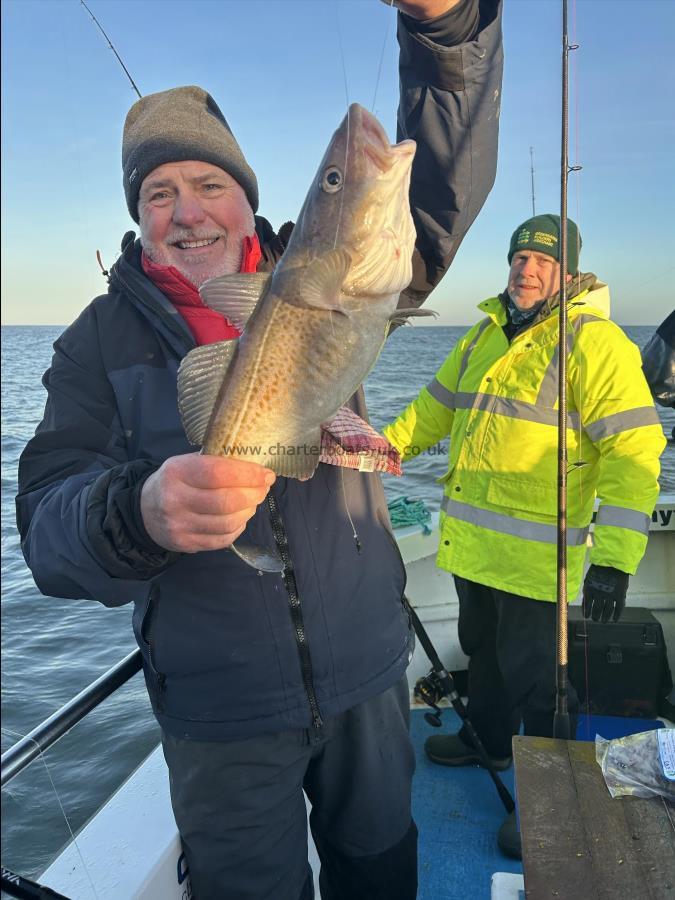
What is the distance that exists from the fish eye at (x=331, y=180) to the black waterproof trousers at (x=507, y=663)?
2.82 m

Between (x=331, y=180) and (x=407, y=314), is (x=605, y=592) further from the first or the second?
(x=331, y=180)

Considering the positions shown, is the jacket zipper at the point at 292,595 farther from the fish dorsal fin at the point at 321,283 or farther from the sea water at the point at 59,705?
the sea water at the point at 59,705

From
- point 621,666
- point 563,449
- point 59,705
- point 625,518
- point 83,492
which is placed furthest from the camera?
point 59,705

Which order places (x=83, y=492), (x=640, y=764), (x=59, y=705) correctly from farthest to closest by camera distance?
(x=59, y=705), (x=640, y=764), (x=83, y=492)

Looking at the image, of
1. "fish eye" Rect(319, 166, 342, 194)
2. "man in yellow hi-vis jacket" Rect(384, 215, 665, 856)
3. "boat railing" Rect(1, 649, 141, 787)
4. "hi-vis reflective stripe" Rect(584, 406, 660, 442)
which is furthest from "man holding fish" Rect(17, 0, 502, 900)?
"hi-vis reflective stripe" Rect(584, 406, 660, 442)

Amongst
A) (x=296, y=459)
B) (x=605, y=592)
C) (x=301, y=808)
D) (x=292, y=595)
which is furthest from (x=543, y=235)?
(x=301, y=808)

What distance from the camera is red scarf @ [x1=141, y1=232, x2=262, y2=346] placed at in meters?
2.25

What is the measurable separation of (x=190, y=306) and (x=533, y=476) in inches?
88.5

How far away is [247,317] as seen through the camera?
166 cm

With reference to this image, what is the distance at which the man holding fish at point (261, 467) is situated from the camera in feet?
5.18

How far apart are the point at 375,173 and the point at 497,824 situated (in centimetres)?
386

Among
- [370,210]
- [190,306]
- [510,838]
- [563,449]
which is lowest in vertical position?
[510,838]

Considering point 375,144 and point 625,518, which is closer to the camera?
point 375,144

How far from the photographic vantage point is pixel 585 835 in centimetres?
191
